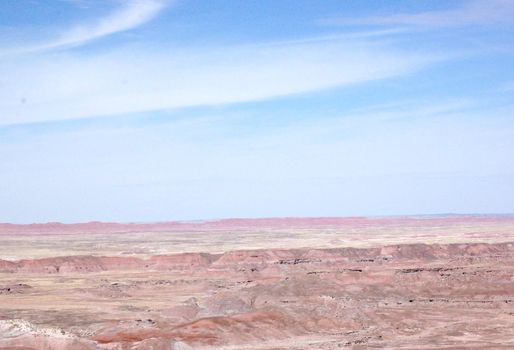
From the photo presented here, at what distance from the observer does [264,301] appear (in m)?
54.6

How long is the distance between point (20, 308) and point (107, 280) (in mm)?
20574

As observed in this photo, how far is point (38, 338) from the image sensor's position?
3447 centimetres

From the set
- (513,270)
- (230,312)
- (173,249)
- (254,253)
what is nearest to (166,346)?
(230,312)

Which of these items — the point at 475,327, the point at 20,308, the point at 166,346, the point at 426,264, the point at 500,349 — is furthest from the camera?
the point at 426,264

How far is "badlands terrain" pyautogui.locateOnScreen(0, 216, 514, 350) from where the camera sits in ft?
127

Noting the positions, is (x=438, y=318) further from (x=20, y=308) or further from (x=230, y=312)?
(x=20, y=308)

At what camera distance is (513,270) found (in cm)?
7006

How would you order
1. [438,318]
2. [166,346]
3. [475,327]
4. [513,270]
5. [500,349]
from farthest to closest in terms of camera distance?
1. [513,270]
2. [438,318]
3. [475,327]
4. [500,349]
5. [166,346]

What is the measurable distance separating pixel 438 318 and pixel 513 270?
2560cm

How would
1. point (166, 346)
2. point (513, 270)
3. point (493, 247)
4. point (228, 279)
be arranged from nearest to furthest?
point (166, 346) → point (513, 270) → point (228, 279) → point (493, 247)

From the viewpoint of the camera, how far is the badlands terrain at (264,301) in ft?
127

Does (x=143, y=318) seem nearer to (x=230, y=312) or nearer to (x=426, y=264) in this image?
(x=230, y=312)

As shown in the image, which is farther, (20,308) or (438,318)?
(20,308)

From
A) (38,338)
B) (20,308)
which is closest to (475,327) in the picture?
(38,338)
